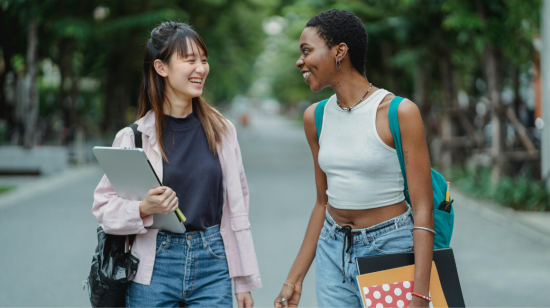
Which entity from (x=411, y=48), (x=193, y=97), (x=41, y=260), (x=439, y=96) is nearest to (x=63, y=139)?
(x=411, y=48)

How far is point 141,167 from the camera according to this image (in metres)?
2.16

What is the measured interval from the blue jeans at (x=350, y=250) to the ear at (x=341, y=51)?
0.62 metres

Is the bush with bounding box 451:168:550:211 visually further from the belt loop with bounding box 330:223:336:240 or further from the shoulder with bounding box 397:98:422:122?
the shoulder with bounding box 397:98:422:122

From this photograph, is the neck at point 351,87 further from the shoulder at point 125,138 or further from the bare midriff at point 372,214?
the shoulder at point 125,138

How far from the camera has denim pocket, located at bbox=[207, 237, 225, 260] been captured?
7.96ft

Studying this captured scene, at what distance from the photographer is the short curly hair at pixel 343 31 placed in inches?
85.3

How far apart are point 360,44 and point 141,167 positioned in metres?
0.93

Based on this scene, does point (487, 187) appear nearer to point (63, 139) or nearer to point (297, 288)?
point (297, 288)

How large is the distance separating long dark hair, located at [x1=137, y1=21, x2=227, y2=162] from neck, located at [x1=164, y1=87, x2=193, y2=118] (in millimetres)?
22

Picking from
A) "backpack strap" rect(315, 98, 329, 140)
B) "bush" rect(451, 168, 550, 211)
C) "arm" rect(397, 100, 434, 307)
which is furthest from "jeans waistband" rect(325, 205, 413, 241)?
"bush" rect(451, 168, 550, 211)

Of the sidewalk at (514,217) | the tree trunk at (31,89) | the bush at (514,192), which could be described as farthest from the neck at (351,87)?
the tree trunk at (31,89)

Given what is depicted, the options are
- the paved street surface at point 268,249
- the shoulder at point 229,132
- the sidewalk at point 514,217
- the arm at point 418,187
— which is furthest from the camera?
the sidewalk at point 514,217

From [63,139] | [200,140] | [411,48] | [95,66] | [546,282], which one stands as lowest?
[546,282]

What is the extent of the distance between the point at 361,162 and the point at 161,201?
2.43 ft
